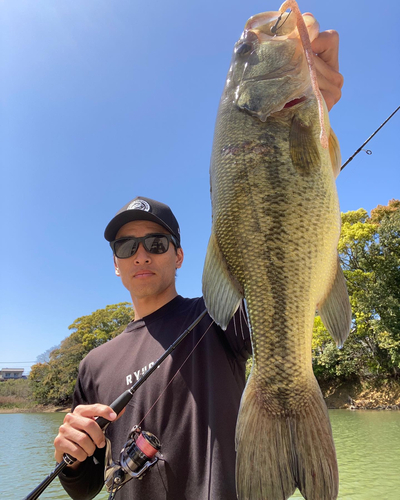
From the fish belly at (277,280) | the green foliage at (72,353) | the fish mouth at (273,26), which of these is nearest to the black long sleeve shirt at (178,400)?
the fish belly at (277,280)

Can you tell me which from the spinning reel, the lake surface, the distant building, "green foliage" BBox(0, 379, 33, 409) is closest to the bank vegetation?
the lake surface

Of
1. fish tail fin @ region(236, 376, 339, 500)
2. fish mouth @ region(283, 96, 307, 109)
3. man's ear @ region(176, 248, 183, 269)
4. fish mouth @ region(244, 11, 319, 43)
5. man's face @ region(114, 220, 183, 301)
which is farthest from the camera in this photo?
man's ear @ region(176, 248, 183, 269)

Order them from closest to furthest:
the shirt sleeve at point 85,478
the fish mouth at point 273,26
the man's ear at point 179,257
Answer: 1. the fish mouth at point 273,26
2. the shirt sleeve at point 85,478
3. the man's ear at point 179,257

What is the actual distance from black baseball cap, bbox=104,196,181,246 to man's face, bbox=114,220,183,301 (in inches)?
2.0

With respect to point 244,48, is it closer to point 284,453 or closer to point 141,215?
point 141,215

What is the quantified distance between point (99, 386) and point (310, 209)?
5.49ft

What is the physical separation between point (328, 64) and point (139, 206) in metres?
1.44

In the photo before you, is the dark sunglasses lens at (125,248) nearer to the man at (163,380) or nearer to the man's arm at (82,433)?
the man at (163,380)

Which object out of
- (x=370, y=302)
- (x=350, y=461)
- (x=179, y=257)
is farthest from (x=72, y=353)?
(x=179, y=257)

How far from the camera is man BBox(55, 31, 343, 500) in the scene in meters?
1.68

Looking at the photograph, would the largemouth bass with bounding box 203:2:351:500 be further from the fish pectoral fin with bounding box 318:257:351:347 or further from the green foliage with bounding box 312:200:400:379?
the green foliage with bounding box 312:200:400:379

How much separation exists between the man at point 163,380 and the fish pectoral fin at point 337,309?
51 cm

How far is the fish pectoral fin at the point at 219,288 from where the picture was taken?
1.44 metres

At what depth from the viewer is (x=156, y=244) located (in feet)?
8.09
